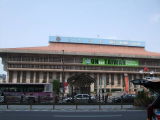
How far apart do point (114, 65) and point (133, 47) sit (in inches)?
496

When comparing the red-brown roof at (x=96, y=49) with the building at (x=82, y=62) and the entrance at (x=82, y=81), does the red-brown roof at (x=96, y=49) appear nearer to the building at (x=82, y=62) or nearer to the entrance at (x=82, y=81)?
the building at (x=82, y=62)

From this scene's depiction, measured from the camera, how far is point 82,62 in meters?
81.8

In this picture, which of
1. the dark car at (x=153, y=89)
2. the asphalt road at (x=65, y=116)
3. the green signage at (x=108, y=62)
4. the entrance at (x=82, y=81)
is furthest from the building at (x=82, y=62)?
the dark car at (x=153, y=89)

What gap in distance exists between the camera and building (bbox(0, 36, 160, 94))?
78.1m

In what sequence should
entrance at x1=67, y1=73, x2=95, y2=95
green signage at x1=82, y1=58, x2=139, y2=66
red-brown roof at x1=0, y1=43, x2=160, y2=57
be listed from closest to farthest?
Result: entrance at x1=67, y1=73, x2=95, y2=95
green signage at x1=82, y1=58, x2=139, y2=66
red-brown roof at x1=0, y1=43, x2=160, y2=57

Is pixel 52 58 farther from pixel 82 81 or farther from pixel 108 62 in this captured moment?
pixel 82 81

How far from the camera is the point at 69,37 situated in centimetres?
8606

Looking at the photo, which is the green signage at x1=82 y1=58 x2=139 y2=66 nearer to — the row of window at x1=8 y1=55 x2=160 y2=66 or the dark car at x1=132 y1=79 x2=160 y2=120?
the row of window at x1=8 y1=55 x2=160 y2=66

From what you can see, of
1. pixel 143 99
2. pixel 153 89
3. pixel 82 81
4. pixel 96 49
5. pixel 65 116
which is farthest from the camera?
pixel 96 49

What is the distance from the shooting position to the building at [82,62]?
256ft

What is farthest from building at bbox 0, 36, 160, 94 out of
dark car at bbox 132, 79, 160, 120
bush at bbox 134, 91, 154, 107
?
dark car at bbox 132, 79, 160, 120

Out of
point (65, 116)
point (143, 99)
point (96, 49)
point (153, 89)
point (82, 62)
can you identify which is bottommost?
point (65, 116)

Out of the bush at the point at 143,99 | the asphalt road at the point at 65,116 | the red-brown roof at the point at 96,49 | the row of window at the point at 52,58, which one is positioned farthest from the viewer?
the red-brown roof at the point at 96,49

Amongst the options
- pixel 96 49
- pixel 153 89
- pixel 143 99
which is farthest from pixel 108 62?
pixel 153 89
